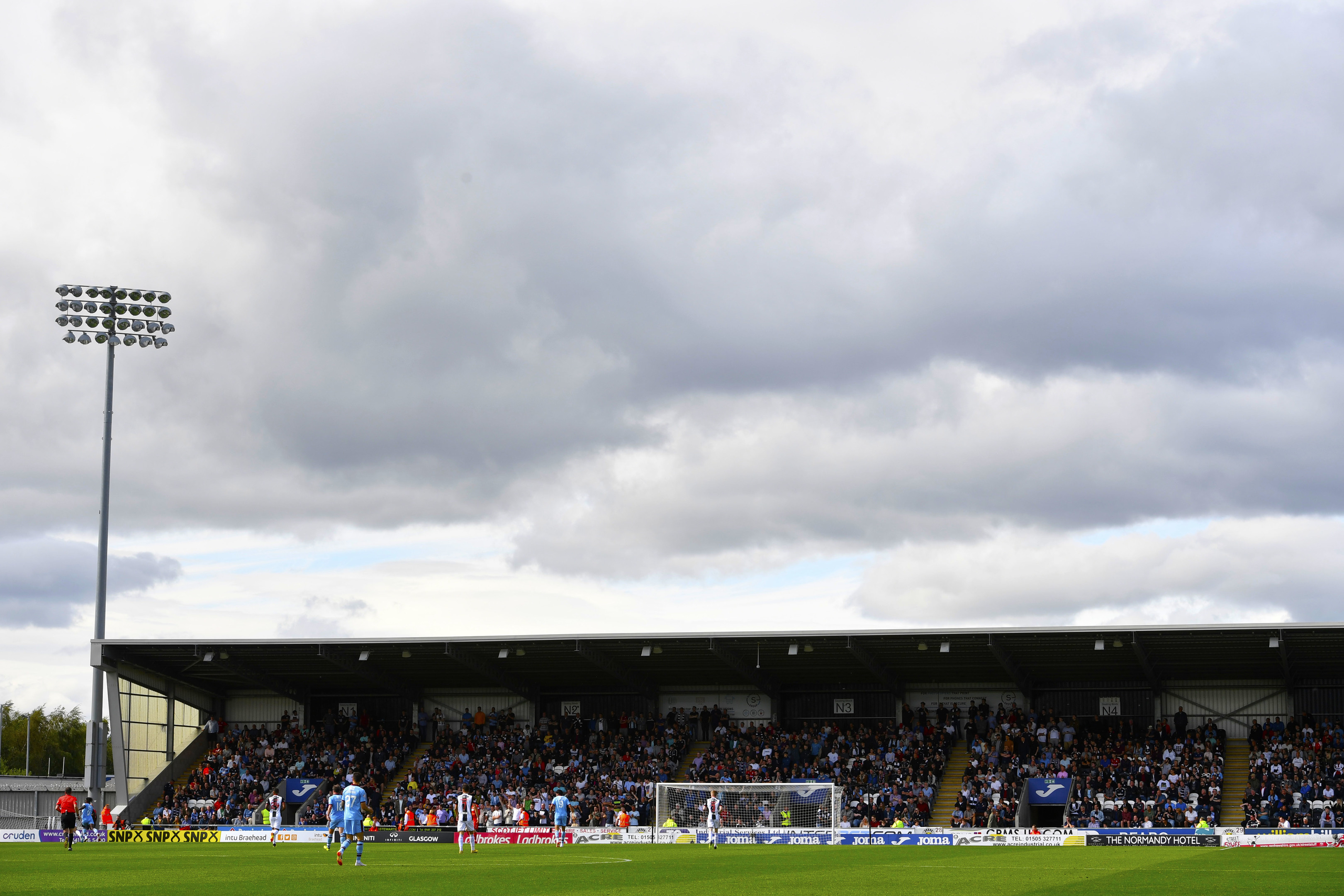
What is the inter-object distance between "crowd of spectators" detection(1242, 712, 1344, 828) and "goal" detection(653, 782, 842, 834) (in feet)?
47.5

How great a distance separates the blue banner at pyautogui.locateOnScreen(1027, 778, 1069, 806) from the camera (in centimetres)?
4969

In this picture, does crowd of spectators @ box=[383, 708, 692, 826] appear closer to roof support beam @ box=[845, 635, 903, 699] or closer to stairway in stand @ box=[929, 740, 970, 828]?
roof support beam @ box=[845, 635, 903, 699]

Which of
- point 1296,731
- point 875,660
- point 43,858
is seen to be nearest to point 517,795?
point 875,660

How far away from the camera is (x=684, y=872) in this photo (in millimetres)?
26844

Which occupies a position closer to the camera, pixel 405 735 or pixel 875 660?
pixel 875 660

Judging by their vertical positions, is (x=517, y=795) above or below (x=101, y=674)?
below

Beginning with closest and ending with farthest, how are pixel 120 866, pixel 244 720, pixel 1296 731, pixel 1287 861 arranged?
pixel 120 866
pixel 1287 861
pixel 1296 731
pixel 244 720

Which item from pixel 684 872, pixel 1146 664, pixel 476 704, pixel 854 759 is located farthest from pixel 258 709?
pixel 684 872

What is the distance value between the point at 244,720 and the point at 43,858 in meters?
30.4

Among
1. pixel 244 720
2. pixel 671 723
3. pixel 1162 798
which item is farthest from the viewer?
pixel 244 720

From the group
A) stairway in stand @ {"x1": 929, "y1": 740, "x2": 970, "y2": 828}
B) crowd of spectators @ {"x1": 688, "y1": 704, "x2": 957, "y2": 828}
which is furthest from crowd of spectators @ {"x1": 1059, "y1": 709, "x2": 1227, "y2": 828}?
crowd of spectators @ {"x1": 688, "y1": 704, "x2": 957, "y2": 828}

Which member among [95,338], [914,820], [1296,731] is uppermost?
[95,338]

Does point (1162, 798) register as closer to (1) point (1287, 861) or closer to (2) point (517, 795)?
(1) point (1287, 861)

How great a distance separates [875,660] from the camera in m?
54.9
